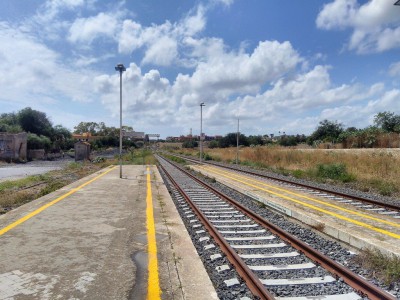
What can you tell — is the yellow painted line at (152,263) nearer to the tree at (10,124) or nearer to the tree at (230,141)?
the tree at (10,124)

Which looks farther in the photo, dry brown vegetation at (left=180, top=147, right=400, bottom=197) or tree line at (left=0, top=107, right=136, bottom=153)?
tree line at (left=0, top=107, right=136, bottom=153)

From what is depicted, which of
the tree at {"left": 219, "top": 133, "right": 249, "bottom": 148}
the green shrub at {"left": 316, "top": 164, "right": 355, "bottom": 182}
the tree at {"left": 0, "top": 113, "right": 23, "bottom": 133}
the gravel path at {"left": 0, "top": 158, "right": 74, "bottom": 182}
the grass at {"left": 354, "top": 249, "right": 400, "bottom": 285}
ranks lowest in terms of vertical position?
the gravel path at {"left": 0, "top": 158, "right": 74, "bottom": 182}

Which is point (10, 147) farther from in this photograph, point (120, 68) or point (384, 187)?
point (384, 187)

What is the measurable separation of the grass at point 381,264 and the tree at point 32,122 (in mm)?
91154

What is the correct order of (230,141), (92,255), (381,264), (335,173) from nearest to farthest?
(381,264) → (92,255) → (335,173) → (230,141)

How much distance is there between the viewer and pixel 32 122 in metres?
87.2

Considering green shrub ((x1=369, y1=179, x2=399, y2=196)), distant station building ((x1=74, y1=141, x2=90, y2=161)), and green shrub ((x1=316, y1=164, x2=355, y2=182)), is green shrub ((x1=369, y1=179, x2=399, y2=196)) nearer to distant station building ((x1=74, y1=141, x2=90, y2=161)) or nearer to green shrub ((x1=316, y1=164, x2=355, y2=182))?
green shrub ((x1=316, y1=164, x2=355, y2=182))

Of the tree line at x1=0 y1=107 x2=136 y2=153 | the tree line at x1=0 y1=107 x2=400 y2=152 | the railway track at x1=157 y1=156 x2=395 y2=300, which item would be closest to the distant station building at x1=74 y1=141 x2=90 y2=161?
the tree line at x1=0 y1=107 x2=400 y2=152

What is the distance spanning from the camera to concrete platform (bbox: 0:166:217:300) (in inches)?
179

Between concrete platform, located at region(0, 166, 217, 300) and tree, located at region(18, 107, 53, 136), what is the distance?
84.6 metres

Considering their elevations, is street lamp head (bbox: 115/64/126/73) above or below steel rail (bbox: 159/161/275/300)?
above

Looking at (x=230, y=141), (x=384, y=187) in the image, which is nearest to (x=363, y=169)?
(x=384, y=187)

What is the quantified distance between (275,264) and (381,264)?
1.68m

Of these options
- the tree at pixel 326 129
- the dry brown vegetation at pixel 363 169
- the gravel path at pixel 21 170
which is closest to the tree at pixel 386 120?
the tree at pixel 326 129
